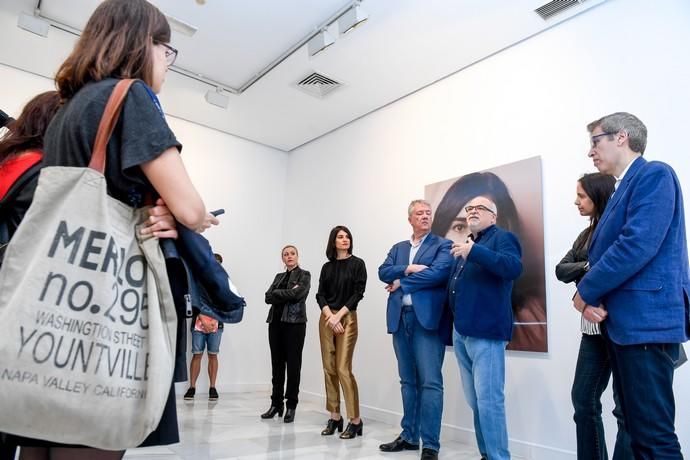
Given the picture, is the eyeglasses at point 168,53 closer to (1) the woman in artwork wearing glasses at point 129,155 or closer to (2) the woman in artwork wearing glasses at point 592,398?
(1) the woman in artwork wearing glasses at point 129,155

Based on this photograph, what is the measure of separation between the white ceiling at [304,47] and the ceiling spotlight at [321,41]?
0.21 ft

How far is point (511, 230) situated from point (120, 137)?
332 cm

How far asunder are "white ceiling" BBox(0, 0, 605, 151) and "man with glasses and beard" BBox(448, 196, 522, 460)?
5.82 feet

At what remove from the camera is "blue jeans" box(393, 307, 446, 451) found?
301 cm

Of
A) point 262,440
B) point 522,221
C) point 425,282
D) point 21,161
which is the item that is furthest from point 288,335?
point 21,161

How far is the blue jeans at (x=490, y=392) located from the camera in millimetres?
2541

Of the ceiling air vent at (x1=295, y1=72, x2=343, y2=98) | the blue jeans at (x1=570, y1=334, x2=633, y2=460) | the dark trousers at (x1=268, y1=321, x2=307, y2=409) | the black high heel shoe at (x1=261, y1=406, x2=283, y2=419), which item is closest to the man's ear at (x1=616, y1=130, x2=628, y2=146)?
the blue jeans at (x1=570, y1=334, x2=633, y2=460)

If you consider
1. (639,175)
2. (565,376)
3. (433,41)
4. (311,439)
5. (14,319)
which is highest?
(433,41)

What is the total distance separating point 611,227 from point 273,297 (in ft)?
9.99

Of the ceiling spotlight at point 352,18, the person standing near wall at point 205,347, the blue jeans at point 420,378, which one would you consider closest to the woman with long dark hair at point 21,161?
the blue jeans at point 420,378

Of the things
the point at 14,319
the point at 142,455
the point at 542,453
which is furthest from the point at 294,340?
the point at 14,319

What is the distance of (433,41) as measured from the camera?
13.1ft

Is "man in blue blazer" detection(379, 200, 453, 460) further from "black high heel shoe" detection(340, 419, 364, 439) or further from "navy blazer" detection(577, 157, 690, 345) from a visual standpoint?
"navy blazer" detection(577, 157, 690, 345)

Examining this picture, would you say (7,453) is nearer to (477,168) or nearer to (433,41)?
(477,168)
